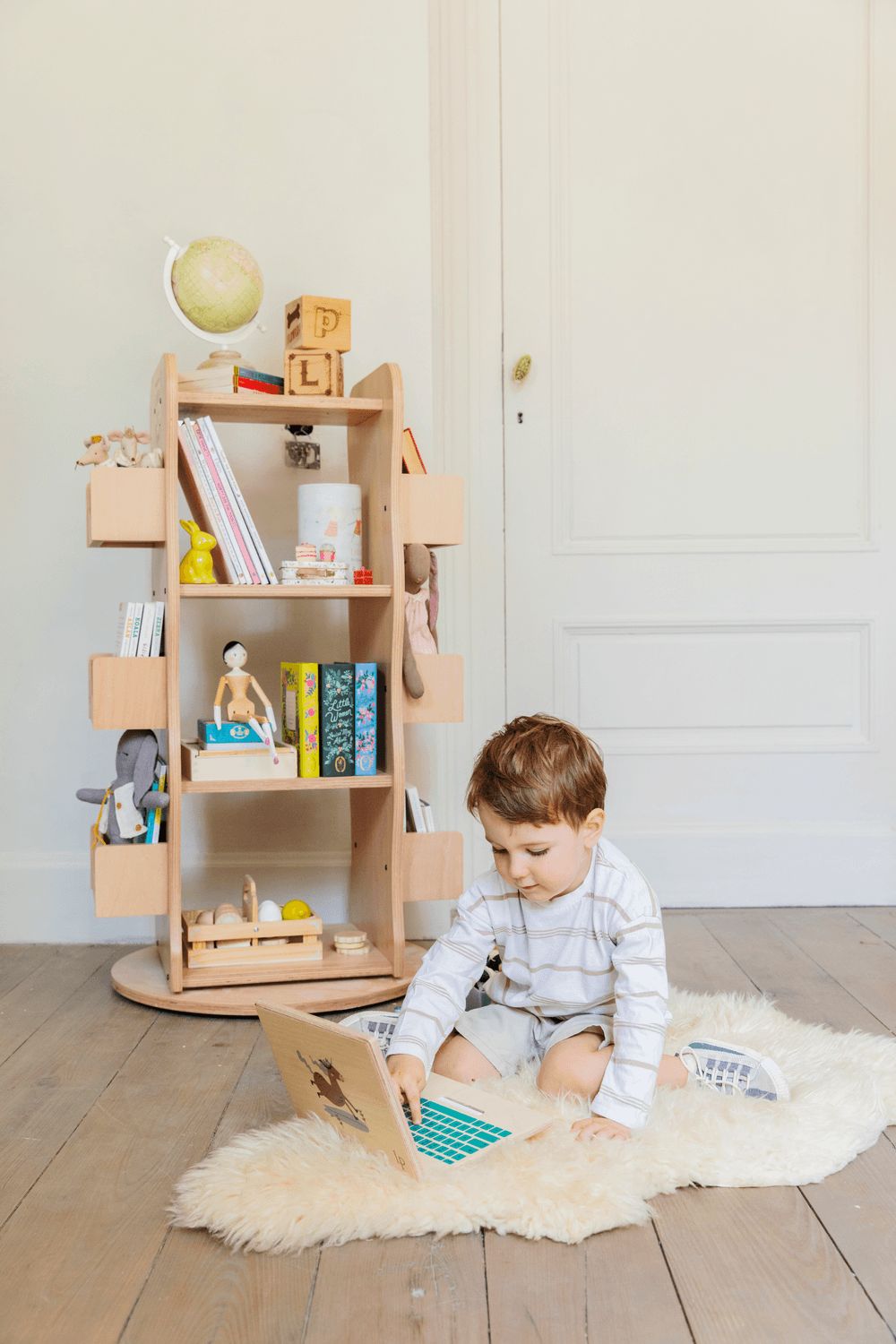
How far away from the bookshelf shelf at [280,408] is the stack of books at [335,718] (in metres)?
0.41

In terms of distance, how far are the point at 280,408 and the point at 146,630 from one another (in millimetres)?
412

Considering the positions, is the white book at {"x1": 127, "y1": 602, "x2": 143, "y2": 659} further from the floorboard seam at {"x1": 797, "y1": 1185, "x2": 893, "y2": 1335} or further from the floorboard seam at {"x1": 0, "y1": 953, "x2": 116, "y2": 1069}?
the floorboard seam at {"x1": 797, "y1": 1185, "x2": 893, "y2": 1335}

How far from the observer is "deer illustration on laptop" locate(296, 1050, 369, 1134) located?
1285 mm

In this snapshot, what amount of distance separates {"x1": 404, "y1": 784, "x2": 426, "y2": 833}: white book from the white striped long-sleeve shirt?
539 millimetres

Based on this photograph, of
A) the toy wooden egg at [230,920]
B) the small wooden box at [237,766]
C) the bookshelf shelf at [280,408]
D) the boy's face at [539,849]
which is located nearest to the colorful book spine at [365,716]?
the small wooden box at [237,766]

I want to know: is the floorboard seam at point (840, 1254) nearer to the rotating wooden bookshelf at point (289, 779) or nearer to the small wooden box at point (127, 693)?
the rotating wooden bookshelf at point (289, 779)

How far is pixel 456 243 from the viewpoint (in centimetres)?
265

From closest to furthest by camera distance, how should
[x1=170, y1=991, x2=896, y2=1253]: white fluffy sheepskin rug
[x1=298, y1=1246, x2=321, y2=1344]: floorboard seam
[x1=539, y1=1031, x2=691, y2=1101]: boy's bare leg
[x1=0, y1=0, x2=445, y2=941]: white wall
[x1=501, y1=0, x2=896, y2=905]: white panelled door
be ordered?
[x1=298, y1=1246, x2=321, y2=1344]: floorboard seam
[x1=170, y1=991, x2=896, y2=1253]: white fluffy sheepskin rug
[x1=539, y1=1031, x2=691, y2=1101]: boy's bare leg
[x1=0, y1=0, x2=445, y2=941]: white wall
[x1=501, y1=0, x2=896, y2=905]: white panelled door

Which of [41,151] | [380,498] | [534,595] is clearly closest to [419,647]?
[380,498]

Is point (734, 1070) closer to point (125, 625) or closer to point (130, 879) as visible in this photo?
point (130, 879)

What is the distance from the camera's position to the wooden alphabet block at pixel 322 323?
6.61ft

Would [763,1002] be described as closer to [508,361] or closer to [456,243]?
[508,361]

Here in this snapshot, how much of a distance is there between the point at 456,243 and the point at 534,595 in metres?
0.76

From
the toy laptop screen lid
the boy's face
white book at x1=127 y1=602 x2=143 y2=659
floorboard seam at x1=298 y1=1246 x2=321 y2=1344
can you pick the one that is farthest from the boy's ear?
white book at x1=127 y1=602 x2=143 y2=659
